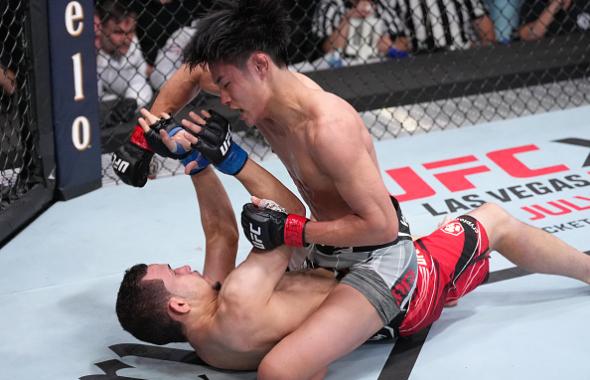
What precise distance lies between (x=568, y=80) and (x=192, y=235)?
240 centimetres

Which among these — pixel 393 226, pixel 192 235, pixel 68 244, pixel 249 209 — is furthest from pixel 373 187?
pixel 68 244

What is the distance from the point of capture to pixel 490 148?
11.4 ft

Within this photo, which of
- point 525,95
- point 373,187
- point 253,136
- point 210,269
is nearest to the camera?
point 373,187

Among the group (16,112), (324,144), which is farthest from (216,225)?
(16,112)

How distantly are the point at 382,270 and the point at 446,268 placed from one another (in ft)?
0.70

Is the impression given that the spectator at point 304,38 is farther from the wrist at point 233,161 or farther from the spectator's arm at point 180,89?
the wrist at point 233,161

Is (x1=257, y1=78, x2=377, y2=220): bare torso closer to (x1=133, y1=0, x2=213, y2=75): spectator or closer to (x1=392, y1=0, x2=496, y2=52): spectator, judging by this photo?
(x1=133, y1=0, x2=213, y2=75): spectator

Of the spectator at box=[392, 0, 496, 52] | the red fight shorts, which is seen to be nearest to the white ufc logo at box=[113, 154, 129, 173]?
the red fight shorts

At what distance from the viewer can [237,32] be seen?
1830 millimetres

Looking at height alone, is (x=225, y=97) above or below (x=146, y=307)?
above

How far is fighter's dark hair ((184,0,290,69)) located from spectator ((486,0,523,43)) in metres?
2.90

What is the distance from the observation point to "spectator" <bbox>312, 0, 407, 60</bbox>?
4246 millimetres

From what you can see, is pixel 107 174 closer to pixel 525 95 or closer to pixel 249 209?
pixel 249 209

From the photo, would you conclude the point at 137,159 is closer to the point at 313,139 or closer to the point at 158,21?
the point at 313,139
